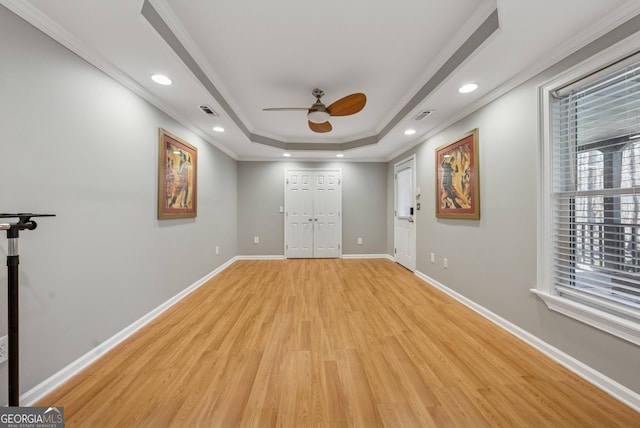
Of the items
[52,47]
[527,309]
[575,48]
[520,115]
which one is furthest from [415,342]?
[52,47]

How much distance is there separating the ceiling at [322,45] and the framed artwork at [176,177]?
0.36 meters

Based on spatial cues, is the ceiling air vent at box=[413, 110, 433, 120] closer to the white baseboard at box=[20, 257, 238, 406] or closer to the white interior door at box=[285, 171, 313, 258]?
the white interior door at box=[285, 171, 313, 258]

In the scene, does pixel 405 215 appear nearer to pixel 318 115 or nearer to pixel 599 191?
pixel 318 115

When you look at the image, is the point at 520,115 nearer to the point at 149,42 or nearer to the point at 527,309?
the point at 527,309

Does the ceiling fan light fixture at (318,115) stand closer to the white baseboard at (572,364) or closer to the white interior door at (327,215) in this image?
the white interior door at (327,215)

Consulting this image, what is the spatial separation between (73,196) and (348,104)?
7.73ft

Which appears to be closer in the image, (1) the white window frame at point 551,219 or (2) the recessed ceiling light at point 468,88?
(1) the white window frame at point 551,219

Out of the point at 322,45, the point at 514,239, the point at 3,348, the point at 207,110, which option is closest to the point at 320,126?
the point at 322,45

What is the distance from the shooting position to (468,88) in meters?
2.20

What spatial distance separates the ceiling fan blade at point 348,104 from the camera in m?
2.27

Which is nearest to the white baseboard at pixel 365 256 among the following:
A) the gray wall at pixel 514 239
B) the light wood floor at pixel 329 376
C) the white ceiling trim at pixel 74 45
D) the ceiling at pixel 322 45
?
the gray wall at pixel 514 239

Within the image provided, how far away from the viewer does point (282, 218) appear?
5.13 m

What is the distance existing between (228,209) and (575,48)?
4717 millimetres

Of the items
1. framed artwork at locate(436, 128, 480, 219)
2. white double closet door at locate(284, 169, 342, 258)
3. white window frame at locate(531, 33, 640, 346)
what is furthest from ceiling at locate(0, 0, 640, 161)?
white double closet door at locate(284, 169, 342, 258)
